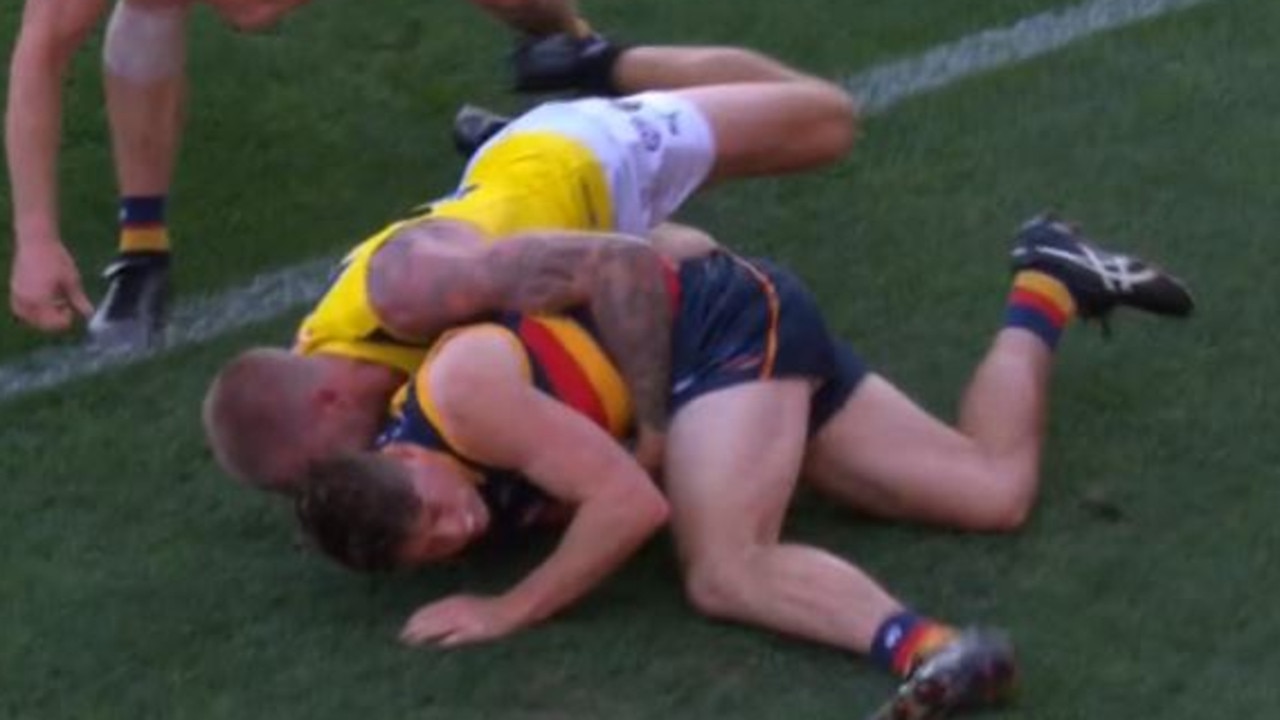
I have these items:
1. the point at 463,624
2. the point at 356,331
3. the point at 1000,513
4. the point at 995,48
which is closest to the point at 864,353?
the point at 1000,513

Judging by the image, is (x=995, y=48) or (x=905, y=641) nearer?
(x=905, y=641)

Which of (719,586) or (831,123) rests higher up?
(831,123)

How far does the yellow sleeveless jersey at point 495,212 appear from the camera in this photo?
4.64 metres

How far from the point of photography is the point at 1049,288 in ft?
16.7

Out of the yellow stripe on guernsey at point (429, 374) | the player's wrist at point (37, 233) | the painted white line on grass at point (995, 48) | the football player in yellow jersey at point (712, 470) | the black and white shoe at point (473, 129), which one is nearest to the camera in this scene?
the football player in yellow jersey at point (712, 470)

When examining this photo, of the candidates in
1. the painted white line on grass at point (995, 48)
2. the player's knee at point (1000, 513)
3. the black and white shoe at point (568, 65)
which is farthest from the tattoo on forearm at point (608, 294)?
the painted white line on grass at point (995, 48)

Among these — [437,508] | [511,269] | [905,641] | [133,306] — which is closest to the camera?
[905,641]

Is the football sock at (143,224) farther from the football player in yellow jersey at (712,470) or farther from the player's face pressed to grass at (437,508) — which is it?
the player's face pressed to grass at (437,508)

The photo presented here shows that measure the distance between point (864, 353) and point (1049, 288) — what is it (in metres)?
0.39

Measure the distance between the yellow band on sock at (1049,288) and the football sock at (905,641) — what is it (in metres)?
0.93

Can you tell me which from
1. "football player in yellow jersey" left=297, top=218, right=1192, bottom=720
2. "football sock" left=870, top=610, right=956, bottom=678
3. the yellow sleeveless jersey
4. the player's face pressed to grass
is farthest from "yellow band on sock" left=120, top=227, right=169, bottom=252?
"football sock" left=870, top=610, right=956, bottom=678

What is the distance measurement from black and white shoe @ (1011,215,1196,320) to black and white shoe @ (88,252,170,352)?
58.8 inches

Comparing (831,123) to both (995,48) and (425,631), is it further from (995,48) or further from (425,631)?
(995,48)

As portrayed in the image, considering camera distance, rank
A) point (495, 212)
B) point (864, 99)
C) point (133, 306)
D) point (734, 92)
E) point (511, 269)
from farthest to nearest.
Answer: point (864, 99)
point (133, 306)
point (734, 92)
point (495, 212)
point (511, 269)
